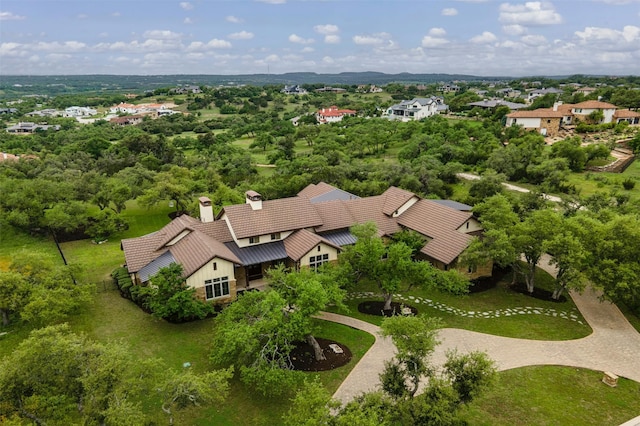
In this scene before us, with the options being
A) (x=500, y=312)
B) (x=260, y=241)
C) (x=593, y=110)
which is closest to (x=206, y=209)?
(x=260, y=241)

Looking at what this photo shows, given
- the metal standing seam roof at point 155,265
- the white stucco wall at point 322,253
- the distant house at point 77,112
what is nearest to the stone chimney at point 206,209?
the metal standing seam roof at point 155,265

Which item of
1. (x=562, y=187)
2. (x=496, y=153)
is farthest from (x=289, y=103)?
(x=562, y=187)

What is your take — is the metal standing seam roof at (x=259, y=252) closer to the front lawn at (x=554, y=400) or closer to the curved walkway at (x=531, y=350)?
the curved walkway at (x=531, y=350)

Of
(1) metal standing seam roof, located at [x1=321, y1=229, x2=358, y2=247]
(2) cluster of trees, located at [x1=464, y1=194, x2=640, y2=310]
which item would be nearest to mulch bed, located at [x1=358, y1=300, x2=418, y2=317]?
(2) cluster of trees, located at [x1=464, y1=194, x2=640, y2=310]

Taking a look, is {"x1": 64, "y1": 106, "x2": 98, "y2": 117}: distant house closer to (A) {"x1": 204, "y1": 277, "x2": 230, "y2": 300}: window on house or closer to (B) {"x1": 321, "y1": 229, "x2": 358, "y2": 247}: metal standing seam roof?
(B) {"x1": 321, "y1": 229, "x2": 358, "y2": 247}: metal standing seam roof

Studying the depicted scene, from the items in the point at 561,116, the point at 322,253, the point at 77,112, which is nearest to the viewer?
the point at 322,253

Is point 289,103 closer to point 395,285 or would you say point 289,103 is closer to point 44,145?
point 44,145

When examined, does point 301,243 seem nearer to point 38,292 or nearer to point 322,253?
Result: point 322,253
